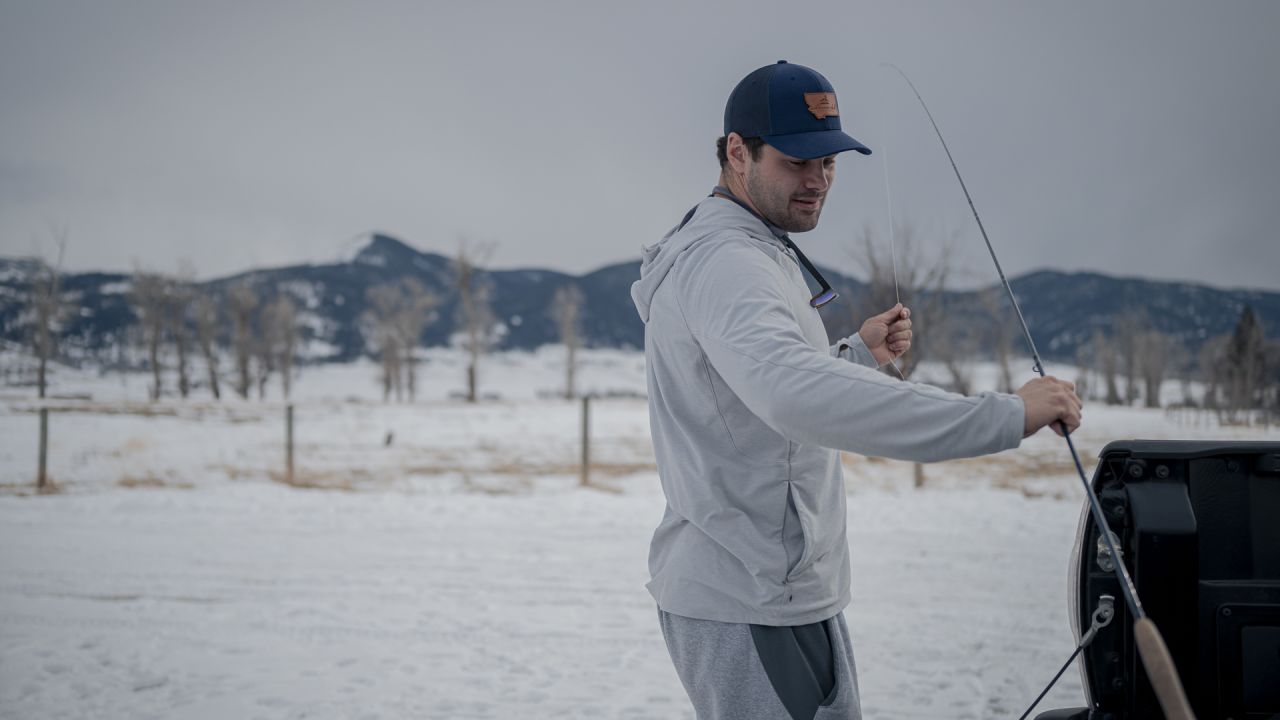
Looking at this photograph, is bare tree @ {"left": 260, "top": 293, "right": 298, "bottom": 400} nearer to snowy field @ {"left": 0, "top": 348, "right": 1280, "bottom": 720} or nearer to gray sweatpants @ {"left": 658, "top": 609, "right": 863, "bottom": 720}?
snowy field @ {"left": 0, "top": 348, "right": 1280, "bottom": 720}

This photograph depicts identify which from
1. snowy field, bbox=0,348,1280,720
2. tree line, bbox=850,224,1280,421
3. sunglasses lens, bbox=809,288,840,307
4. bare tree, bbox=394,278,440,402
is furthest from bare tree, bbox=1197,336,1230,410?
bare tree, bbox=394,278,440,402

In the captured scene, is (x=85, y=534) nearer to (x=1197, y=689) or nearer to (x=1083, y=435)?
(x=1197, y=689)

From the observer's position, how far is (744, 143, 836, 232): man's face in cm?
166

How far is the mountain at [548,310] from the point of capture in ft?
55.9

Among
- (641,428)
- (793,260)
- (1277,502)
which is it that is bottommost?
(641,428)

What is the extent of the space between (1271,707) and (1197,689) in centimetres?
13

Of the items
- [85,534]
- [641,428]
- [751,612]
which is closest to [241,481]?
[85,534]

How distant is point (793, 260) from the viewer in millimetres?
1723

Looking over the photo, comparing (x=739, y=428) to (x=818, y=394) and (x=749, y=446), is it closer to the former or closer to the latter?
(x=749, y=446)

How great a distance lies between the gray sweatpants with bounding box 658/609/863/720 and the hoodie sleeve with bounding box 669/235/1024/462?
520 millimetres

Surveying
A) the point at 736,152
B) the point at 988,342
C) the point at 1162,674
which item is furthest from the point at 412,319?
the point at 1162,674

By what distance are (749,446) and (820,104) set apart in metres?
0.73

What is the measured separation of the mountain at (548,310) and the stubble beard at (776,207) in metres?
0.26

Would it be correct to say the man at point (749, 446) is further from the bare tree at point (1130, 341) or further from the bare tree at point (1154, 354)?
the bare tree at point (1154, 354)
